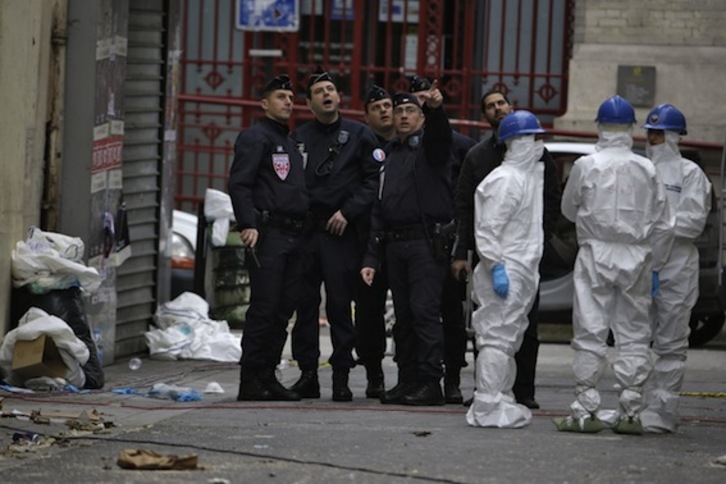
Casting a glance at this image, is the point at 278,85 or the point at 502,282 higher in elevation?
the point at 278,85

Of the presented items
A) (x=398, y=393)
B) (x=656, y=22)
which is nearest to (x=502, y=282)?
(x=398, y=393)

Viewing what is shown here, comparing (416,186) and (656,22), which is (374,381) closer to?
(416,186)

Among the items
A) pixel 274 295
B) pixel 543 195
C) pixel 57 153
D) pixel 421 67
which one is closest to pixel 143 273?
pixel 57 153

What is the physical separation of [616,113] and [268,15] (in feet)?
39.4

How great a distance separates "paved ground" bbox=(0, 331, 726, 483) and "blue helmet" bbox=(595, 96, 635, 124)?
166cm

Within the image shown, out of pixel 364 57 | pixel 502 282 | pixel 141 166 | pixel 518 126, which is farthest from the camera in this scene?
pixel 364 57

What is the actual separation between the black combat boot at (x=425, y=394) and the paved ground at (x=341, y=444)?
121mm

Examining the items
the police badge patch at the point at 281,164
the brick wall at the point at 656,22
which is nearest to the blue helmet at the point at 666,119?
the police badge patch at the point at 281,164

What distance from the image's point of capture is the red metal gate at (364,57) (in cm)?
2234

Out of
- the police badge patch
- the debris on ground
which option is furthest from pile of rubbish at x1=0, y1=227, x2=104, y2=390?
the debris on ground

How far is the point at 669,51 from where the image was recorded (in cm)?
2127

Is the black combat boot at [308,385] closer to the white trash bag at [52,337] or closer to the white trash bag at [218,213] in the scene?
the white trash bag at [52,337]

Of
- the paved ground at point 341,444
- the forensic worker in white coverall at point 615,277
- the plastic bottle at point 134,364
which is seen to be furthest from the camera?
the plastic bottle at point 134,364

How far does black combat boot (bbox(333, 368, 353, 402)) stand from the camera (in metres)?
12.2
